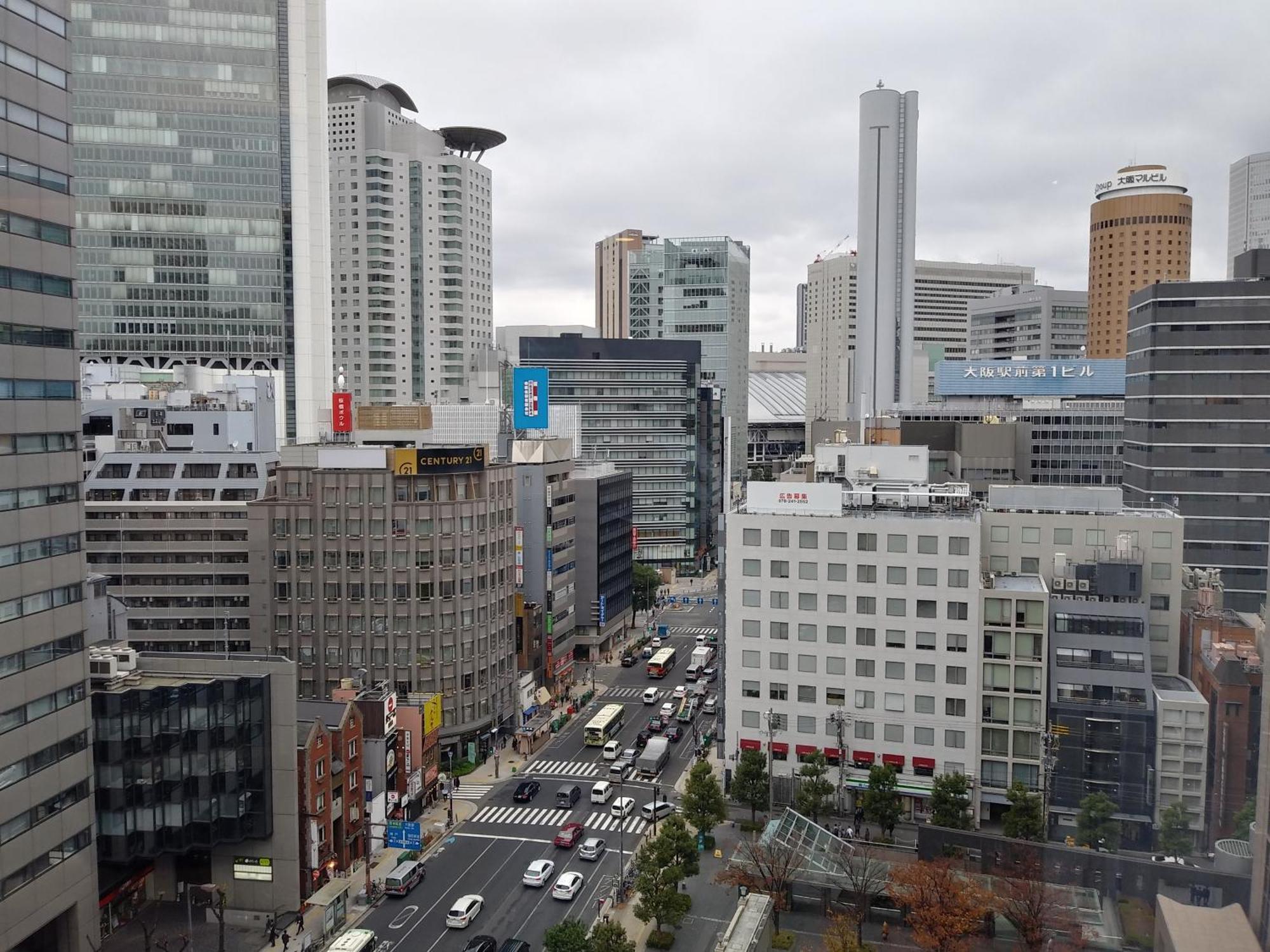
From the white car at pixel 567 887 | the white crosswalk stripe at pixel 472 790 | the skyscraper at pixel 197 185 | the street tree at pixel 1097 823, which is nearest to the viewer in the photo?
the street tree at pixel 1097 823

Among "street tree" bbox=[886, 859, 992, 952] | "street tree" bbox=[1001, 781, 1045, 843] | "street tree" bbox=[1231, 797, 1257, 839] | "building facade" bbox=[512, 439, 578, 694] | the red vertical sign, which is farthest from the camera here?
"building facade" bbox=[512, 439, 578, 694]

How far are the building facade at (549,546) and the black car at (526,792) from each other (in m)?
19.6

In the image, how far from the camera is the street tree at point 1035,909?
2936 cm

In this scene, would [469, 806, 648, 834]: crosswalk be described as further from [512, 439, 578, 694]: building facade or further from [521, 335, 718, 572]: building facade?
[521, 335, 718, 572]: building facade

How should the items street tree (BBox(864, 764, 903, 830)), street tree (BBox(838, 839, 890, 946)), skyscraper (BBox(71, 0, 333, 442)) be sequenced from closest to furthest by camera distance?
street tree (BBox(838, 839, 890, 946)), street tree (BBox(864, 764, 903, 830)), skyscraper (BBox(71, 0, 333, 442))

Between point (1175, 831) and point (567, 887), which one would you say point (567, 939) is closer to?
point (567, 887)

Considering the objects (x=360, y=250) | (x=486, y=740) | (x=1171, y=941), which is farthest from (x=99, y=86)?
(x=1171, y=941)

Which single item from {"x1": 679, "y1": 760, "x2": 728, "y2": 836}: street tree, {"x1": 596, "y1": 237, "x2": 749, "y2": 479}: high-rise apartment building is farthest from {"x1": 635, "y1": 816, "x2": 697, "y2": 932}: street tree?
{"x1": 596, "y1": 237, "x2": 749, "y2": 479}: high-rise apartment building

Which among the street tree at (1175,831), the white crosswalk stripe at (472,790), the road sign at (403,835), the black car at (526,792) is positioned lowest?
the white crosswalk stripe at (472,790)

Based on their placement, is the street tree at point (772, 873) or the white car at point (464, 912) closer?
the street tree at point (772, 873)

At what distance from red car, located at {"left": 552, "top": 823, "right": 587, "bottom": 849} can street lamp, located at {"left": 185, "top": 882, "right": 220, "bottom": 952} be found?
17894 millimetres

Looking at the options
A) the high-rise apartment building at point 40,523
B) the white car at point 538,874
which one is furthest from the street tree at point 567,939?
the high-rise apartment building at point 40,523

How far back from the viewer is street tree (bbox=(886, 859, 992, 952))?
38125 mm

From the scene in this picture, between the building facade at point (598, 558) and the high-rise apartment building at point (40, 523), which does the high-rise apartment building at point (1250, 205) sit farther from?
the building facade at point (598, 558)
